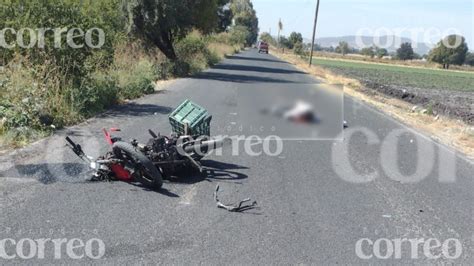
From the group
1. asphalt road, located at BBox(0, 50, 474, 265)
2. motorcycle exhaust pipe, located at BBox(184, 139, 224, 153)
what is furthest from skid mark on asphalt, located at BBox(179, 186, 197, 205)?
motorcycle exhaust pipe, located at BBox(184, 139, 224, 153)

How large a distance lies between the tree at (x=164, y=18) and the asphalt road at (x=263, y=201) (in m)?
18.6

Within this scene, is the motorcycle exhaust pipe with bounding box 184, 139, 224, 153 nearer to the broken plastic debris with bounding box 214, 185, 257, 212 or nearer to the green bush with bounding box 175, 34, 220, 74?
the broken plastic debris with bounding box 214, 185, 257, 212

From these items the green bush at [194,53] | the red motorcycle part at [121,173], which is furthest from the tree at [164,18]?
the red motorcycle part at [121,173]

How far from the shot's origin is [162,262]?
4.48 metres

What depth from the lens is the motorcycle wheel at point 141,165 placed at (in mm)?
6301

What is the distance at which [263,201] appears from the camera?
6.43 meters

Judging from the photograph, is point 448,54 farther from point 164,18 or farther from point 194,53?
point 164,18

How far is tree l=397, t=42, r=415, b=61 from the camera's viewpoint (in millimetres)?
148875

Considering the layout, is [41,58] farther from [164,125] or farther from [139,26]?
[139,26]

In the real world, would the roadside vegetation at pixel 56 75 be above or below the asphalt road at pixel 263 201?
above

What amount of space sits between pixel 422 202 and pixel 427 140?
5756 millimetres

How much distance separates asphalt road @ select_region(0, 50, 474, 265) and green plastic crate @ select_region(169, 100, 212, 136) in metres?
0.61

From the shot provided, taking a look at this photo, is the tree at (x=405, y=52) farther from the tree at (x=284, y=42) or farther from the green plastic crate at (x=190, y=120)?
the green plastic crate at (x=190, y=120)

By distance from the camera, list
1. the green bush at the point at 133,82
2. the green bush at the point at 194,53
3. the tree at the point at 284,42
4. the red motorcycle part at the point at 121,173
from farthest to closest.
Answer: the tree at the point at 284,42 → the green bush at the point at 194,53 → the green bush at the point at 133,82 → the red motorcycle part at the point at 121,173
